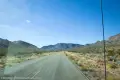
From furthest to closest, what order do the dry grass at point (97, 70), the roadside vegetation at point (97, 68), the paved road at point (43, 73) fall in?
the roadside vegetation at point (97, 68) → the dry grass at point (97, 70) → the paved road at point (43, 73)

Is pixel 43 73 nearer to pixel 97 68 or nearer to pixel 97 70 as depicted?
pixel 97 70

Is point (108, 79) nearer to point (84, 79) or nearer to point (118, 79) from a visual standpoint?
point (118, 79)

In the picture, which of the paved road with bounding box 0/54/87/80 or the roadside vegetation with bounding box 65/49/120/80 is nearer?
the paved road with bounding box 0/54/87/80

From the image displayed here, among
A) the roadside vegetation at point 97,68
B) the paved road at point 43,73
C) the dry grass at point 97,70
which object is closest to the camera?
the paved road at point 43,73

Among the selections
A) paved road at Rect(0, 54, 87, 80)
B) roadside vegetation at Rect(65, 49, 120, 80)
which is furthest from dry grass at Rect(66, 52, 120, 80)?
paved road at Rect(0, 54, 87, 80)

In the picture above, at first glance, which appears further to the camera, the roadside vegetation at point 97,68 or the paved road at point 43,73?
the roadside vegetation at point 97,68

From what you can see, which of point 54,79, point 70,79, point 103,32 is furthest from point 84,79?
point 103,32

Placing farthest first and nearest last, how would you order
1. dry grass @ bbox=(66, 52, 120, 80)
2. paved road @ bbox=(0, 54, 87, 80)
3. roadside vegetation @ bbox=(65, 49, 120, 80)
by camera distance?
1. roadside vegetation @ bbox=(65, 49, 120, 80)
2. dry grass @ bbox=(66, 52, 120, 80)
3. paved road @ bbox=(0, 54, 87, 80)

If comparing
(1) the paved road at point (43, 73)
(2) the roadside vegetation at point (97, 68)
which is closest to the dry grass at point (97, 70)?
(2) the roadside vegetation at point (97, 68)

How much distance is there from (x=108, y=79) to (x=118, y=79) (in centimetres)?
89

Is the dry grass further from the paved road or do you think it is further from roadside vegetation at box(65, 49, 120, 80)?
the paved road

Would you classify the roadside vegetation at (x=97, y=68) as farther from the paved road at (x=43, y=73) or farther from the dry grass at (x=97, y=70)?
the paved road at (x=43, y=73)

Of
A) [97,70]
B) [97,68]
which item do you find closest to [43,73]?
[97,70]

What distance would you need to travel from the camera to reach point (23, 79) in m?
15.7
